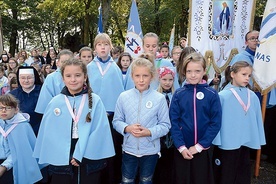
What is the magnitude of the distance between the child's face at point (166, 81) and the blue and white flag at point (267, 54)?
1.43 metres

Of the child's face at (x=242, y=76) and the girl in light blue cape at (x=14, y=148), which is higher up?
the child's face at (x=242, y=76)

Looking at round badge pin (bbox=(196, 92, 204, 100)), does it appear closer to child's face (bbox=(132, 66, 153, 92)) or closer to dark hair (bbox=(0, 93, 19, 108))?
child's face (bbox=(132, 66, 153, 92))

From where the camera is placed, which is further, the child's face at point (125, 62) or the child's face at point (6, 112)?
the child's face at point (125, 62)

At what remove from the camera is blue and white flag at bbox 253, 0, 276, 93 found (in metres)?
4.29

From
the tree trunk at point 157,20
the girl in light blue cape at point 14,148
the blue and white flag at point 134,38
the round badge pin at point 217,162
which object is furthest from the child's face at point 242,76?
the tree trunk at point 157,20

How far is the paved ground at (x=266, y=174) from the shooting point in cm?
420

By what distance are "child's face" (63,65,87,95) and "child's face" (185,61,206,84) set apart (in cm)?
115

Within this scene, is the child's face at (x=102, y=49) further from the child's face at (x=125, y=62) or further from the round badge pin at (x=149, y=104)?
the child's face at (x=125, y=62)

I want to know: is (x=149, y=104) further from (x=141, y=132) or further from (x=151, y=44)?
(x=151, y=44)

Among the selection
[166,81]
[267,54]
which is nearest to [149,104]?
[166,81]

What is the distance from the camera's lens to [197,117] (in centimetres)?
320

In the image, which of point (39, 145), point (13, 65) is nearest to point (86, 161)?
point (39, 145)

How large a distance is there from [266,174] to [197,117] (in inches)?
79.4

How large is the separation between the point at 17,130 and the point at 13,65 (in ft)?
20.5
